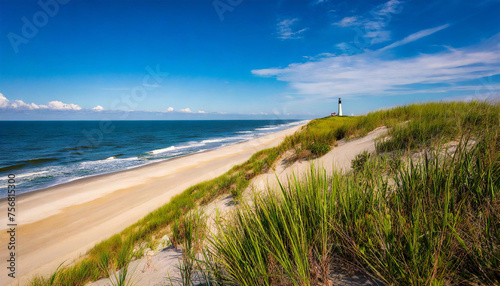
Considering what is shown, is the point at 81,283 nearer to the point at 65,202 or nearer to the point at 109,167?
the point at 65,202

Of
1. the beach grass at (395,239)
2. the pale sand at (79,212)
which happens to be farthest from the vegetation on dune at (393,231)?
the pale sand at (79,212)

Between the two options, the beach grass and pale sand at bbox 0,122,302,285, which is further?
pale sand at bbox 0,122,302,285

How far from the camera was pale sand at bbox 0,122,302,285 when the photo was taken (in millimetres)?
7098

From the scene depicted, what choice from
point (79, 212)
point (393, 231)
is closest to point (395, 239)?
point (393, 231)

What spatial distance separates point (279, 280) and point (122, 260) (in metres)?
3.59

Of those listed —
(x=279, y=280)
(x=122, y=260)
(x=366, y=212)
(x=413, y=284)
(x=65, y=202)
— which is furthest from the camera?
(x=65, y=202)

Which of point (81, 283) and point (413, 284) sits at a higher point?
point (413, 284)

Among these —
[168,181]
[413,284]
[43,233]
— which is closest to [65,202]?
[43,233]

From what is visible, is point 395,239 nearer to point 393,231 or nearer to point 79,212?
point 393,231

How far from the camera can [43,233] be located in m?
8.68

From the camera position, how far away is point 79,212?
1052 cm

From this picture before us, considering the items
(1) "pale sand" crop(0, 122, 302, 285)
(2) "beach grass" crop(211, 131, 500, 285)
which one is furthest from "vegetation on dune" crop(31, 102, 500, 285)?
(1) "pale sand" crop(0, 122, 302, 285)

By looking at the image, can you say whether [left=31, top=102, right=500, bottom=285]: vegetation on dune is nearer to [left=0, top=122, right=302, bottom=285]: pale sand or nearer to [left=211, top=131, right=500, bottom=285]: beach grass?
[left=211, top=131, right=500, bottom=285]: beach grass

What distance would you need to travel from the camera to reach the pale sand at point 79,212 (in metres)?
7.10
